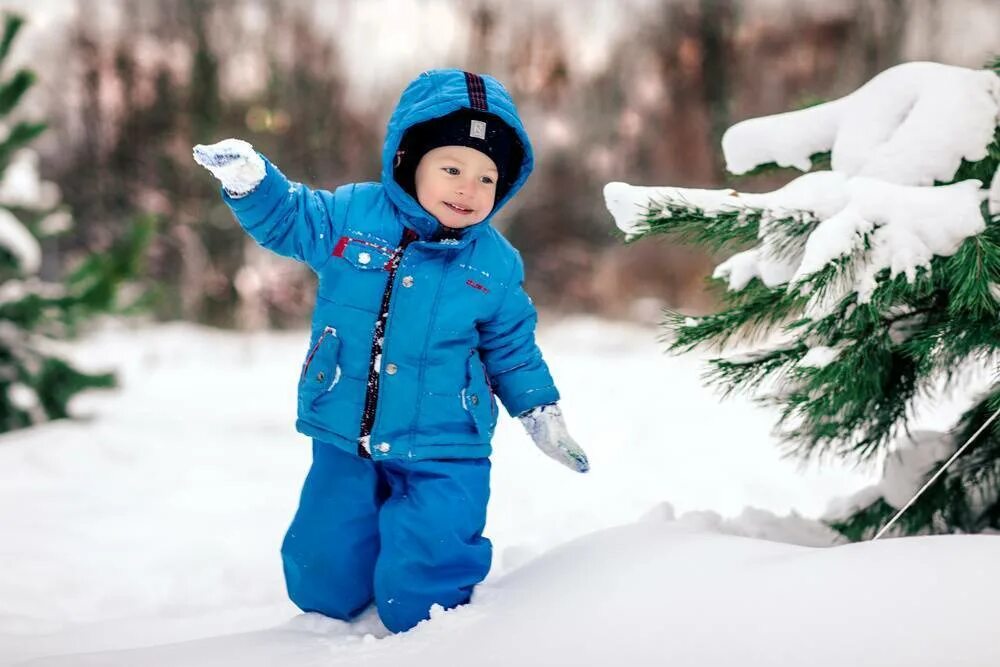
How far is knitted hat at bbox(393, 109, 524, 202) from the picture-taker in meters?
1.87

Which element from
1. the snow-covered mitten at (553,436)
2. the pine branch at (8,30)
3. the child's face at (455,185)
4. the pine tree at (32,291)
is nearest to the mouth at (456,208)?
the child's face at (455,185)

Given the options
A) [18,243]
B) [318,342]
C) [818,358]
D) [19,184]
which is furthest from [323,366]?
[19,184]

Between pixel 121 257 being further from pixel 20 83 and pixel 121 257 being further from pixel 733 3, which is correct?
pixel 733 3

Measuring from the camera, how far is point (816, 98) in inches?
84.4

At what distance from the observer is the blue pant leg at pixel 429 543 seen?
1.80 m

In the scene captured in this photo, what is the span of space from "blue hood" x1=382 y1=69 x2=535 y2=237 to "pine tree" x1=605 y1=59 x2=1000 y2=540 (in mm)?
350

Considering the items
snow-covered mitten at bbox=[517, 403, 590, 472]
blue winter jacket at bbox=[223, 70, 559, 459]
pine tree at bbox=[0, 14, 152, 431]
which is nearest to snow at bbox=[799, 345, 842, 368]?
snow-covered mitten at bbox=[517, 403, 590, 472]

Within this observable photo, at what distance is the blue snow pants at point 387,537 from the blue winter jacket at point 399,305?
0.07m

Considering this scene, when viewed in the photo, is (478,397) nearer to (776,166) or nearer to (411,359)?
(411,359)

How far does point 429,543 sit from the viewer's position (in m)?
1.82

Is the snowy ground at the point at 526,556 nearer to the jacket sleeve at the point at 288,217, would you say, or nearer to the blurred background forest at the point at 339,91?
the jacket sleeve at the point at 288,217

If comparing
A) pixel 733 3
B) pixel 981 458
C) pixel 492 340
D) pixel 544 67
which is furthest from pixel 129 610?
pixel 733 3

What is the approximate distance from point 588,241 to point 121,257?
199 inches

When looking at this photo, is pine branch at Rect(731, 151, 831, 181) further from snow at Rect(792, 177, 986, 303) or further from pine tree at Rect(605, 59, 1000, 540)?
snow at Rect(792, 177, 986, 303)
